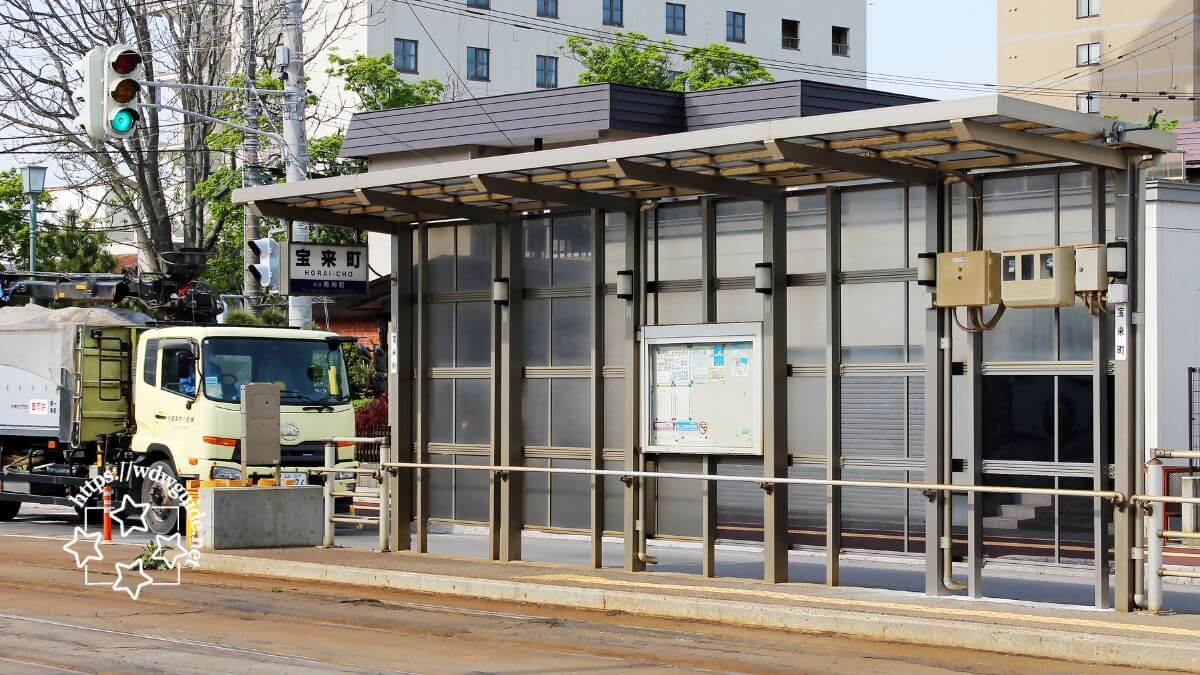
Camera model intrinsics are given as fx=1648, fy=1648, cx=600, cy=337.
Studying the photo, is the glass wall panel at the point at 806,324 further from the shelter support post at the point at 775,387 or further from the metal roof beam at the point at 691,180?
the metal roof beam at the point at 691,180

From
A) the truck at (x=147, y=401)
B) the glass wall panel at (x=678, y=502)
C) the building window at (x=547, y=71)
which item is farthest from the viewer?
the building window at (x=547, y=71)

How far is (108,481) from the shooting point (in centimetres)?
2072

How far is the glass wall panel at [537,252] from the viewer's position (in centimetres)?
1711

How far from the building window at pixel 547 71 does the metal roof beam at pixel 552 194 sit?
58768 mm

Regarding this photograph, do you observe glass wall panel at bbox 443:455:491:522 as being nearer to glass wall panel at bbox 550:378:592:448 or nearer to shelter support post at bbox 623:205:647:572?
glass wall panel at bbox 550:378:592:448

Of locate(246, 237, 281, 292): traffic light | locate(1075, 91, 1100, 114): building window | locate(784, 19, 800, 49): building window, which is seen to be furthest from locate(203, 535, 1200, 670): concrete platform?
locate(784, 19, 800, 49): building window

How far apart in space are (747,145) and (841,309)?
7.63 feet

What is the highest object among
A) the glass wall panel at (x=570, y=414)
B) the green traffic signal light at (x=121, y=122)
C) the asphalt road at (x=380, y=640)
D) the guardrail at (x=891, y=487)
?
the green traffic signal light at (x=121, y=122)

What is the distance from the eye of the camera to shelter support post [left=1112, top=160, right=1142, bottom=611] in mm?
12539

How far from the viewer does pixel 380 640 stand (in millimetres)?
12195

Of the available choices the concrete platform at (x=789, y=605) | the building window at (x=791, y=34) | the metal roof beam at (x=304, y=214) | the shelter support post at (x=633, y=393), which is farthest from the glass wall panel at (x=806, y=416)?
the building window at (x=791, y=34)

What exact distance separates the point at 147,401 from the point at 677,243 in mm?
10140

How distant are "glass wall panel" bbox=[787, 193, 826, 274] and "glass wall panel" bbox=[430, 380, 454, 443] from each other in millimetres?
4394

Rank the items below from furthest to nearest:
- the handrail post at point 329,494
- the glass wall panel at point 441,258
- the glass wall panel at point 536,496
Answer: the handrail post at point 329,494 < the glass wall panel at point 441,258 < the glass wall panel at point 536,496
